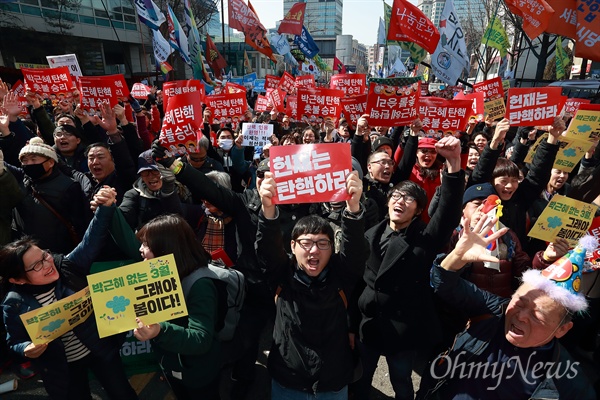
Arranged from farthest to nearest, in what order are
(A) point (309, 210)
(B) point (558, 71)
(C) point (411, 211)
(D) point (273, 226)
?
(B) point (558, 71) < (A) point (309, 210) < (C) point (411, 211) < (D) point (273, 226)

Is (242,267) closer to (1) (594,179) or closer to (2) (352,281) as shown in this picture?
(2) (352,281)

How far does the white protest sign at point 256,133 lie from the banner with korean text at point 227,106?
4.57 feet

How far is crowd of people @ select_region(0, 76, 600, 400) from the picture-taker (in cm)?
184

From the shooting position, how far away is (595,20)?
6.05m

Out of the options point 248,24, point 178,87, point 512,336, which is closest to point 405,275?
point 512,336

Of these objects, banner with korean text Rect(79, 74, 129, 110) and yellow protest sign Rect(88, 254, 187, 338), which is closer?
yellow protest sign Rect(88, 254, 187, 338)

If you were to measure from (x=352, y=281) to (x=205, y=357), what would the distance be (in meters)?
1.06

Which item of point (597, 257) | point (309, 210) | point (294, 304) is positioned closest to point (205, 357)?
point (294, 304)

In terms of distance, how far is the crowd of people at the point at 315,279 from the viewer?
184 centimetres

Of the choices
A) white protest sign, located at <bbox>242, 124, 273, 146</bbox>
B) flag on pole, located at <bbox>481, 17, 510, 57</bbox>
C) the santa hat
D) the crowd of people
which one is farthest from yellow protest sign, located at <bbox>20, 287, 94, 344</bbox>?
flag on pole, located at <bbox>481, 17, 510, 57</bbox>

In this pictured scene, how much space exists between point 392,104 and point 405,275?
2989mm

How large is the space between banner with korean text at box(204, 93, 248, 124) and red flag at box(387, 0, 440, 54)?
3849mm

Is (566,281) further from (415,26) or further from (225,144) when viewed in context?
(415,26)

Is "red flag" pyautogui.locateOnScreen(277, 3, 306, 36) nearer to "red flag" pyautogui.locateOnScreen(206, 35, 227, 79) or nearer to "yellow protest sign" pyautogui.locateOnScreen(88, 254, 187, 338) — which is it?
"red flag" pyautogui.locateOnScreen(206, 35, 227, 79)
